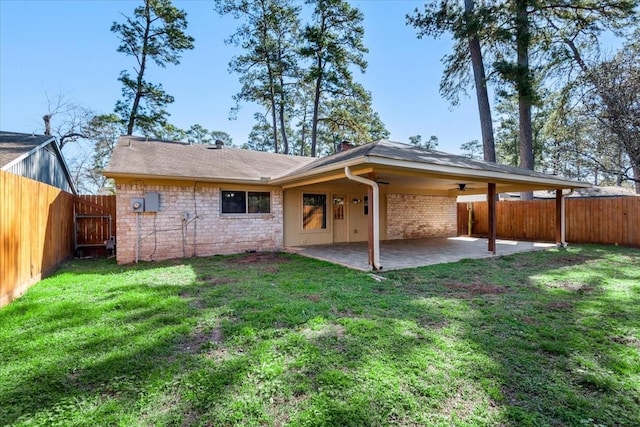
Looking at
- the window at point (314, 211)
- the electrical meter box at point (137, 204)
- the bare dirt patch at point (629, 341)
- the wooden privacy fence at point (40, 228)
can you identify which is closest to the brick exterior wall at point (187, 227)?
the electrical meter box at point (137, 204)

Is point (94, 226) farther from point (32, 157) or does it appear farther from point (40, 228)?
point (40, 228)

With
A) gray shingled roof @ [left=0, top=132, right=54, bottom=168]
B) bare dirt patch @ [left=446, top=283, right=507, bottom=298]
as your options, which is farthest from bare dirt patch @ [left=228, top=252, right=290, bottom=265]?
gray shingled roof @ [left=0, top=132, right=54, bottom=168]

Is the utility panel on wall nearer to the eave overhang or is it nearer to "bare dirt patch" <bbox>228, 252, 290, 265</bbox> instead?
"bare dirt patch" <bbox>228, 252, 290, 265</bbox>

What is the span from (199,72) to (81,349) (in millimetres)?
17325

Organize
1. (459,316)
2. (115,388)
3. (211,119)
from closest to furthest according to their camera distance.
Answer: (115,388) → (459,316) → (211,119)

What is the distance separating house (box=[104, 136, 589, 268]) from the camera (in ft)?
22.9

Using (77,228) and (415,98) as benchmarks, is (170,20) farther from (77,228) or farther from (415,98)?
(415,98)

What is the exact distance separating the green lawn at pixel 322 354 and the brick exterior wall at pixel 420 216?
25.1ft

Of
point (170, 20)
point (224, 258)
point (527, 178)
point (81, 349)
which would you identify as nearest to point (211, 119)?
point (170, 20)

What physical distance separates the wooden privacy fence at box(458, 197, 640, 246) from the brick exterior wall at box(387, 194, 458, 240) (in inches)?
78.8

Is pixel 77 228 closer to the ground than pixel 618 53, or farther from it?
closer to the ground

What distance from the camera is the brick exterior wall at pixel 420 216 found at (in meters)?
12.9

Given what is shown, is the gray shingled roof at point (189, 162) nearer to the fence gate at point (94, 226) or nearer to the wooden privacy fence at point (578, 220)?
the fence gate at point (94, 226)

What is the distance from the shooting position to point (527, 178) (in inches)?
348
